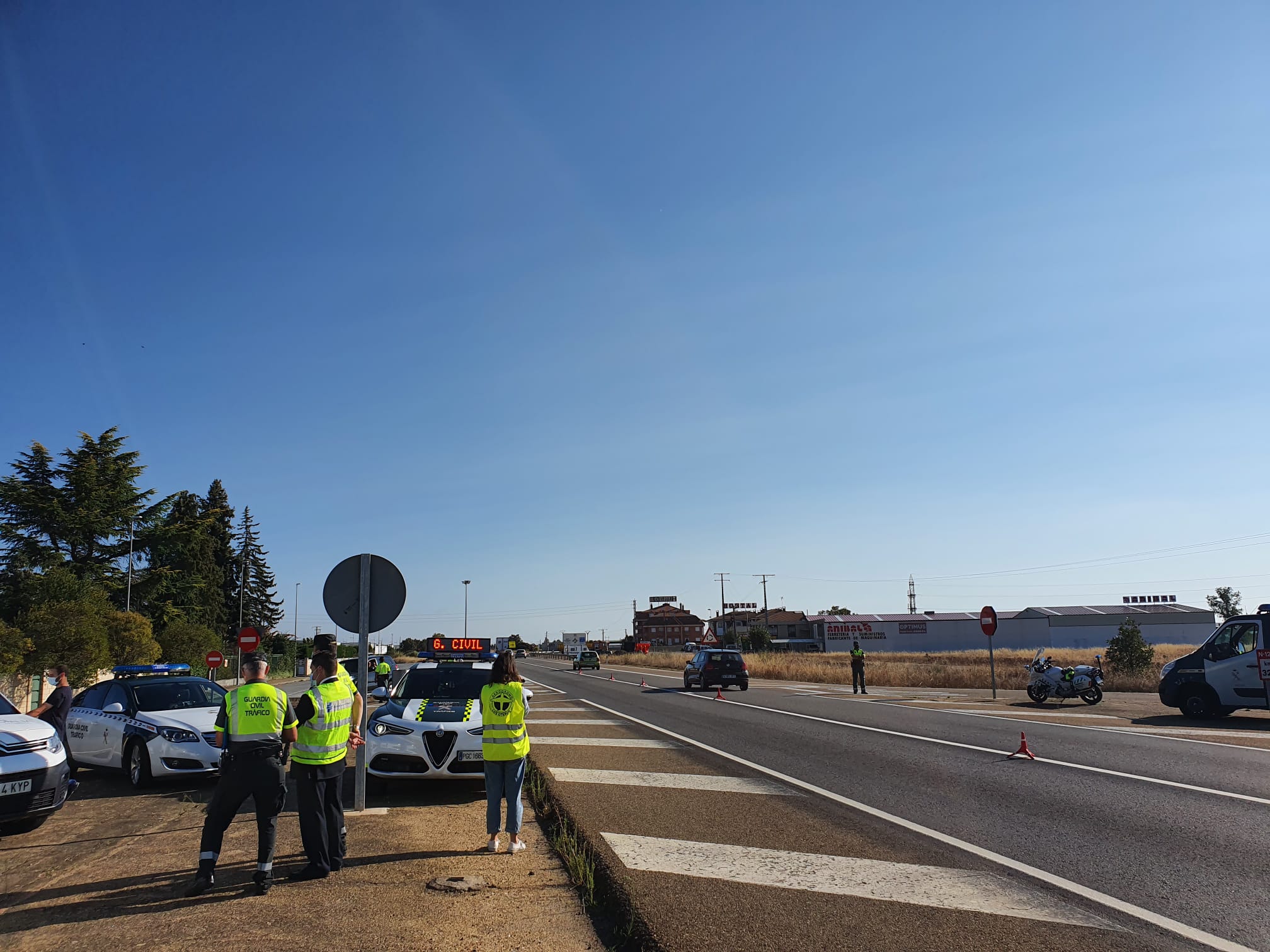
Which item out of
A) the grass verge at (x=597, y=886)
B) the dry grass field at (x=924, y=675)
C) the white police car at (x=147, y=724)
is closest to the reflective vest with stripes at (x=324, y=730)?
the grass verge at (x=597, y=886)

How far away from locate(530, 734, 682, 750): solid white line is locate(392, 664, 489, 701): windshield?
10.8 ft

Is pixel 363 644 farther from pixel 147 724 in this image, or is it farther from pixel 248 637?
pixel 248 637

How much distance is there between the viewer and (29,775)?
8.23m

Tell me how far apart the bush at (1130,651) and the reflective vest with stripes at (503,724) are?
28.7 metres

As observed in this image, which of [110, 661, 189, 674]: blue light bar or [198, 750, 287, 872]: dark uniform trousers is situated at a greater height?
[110, 661, 189, 674]: blue light bar

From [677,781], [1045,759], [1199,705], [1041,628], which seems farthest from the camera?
[1041,628]

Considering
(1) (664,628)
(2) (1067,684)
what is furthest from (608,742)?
(1) (664,628)

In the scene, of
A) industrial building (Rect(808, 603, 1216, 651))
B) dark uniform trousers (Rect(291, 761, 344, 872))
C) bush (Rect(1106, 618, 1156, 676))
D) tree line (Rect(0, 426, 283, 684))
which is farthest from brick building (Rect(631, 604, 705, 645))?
dark uniform trousers (Rect(291, 761, 344, 872))

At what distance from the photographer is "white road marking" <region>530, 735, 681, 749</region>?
1408 centimetres

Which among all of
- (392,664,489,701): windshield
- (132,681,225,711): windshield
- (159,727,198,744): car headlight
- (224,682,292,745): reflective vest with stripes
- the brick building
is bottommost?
the brick building

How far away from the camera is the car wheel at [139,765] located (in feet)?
35.5

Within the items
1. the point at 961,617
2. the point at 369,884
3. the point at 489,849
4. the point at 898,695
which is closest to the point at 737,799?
the point at 489,849

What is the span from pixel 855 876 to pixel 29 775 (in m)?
7.89

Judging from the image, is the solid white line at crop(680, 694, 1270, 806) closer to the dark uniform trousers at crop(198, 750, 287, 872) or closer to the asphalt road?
the asphalt road
